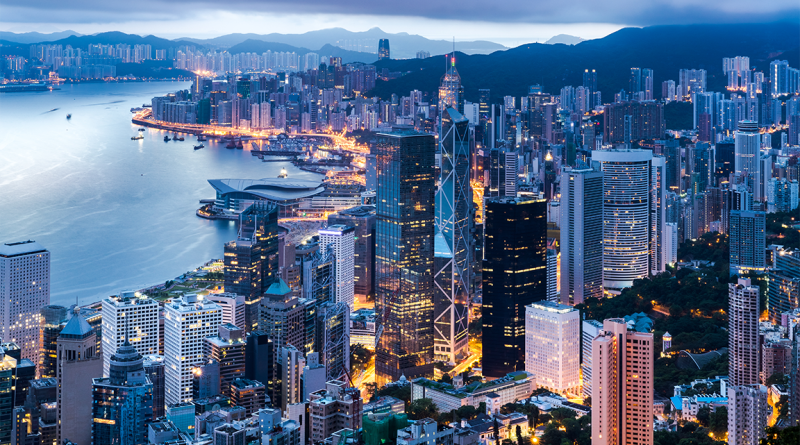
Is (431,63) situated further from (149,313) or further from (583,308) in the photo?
(149,313)

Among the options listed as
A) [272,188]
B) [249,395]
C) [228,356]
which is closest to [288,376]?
[249,395]

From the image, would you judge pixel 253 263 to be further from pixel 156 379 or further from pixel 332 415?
pixel 332 415

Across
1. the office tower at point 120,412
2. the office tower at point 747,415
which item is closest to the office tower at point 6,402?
the office tower at point 120,412

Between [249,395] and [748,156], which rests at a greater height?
[748,156]

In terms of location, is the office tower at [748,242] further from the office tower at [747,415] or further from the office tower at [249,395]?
the office tower at [249,395]

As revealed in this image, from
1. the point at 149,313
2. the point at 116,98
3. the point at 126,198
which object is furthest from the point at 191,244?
the point at 116,98

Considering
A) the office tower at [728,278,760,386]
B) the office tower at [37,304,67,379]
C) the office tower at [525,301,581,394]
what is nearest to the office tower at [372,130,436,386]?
the office tower at [525,301,581,394]
